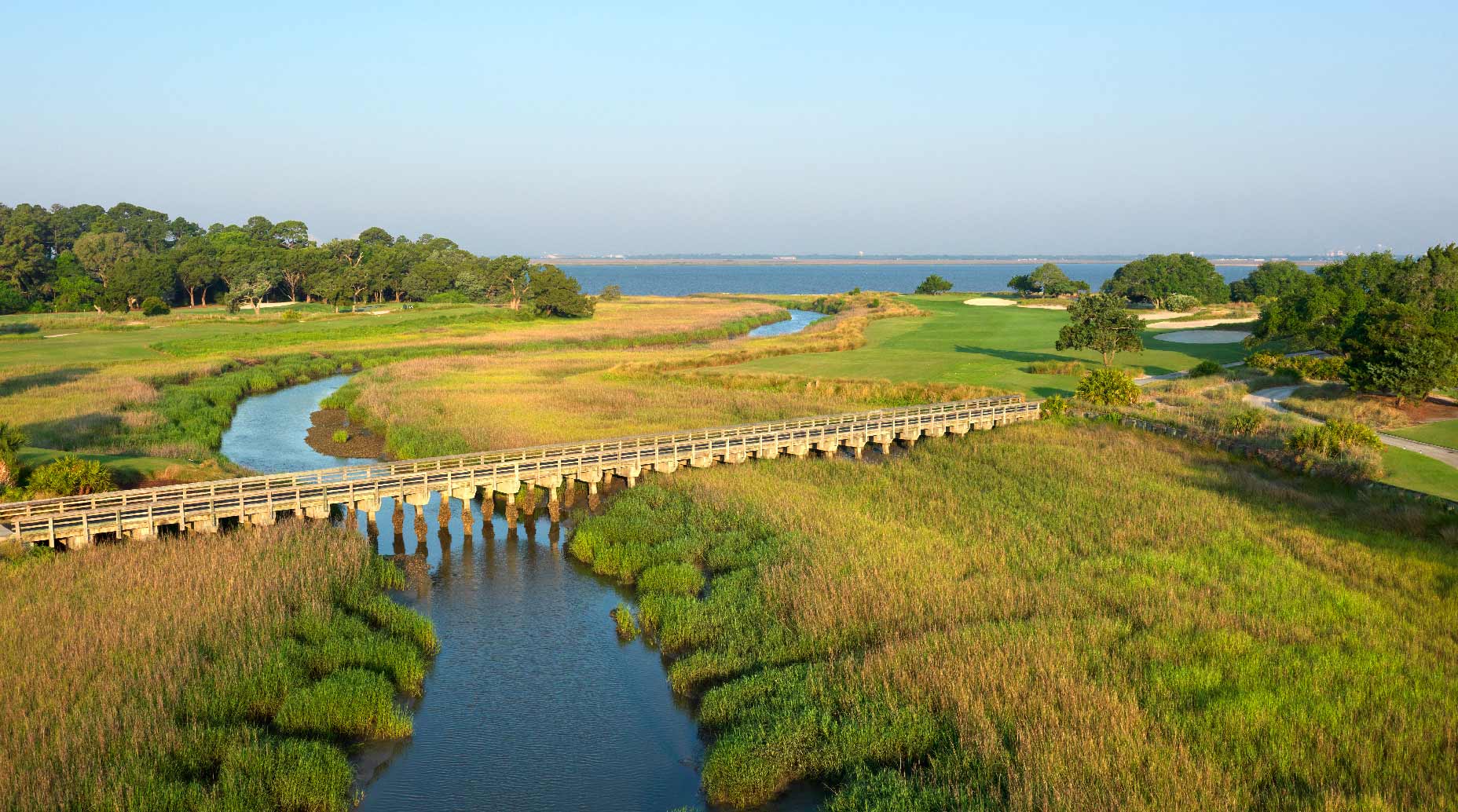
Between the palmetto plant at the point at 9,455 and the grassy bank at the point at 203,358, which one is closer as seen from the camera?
the palmetto plant at the point at 9,455

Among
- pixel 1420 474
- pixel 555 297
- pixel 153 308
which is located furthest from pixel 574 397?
pixel 153 308

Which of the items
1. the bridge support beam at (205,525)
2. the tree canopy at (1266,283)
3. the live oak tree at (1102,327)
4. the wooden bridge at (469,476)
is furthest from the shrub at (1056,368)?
the tree canopy at (1266,283)

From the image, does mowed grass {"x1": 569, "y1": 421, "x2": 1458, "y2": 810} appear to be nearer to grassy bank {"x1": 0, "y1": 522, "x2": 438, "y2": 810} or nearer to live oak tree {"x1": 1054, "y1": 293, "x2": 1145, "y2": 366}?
grassy bank {"x1": 0, "y1": 522, "x2": 438, "y2": 810}

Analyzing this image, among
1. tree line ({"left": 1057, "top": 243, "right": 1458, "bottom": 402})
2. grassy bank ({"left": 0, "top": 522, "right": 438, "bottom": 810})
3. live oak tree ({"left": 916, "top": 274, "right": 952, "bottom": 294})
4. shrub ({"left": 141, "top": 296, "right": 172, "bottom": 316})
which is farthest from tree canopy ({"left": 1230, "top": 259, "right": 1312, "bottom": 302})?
shrub ({"left": 141, "top": 296, "right": 172, "bottom": 316})

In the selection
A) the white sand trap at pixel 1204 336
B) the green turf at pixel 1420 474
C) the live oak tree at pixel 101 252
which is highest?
the live oak tree at pixel 101 252

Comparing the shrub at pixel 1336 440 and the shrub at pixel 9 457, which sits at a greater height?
the shrub at pixel 9 457

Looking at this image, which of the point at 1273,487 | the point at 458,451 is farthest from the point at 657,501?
the point at 1273,487

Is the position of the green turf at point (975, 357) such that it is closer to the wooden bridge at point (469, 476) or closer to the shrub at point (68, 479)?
the wooden bridge at point (469, 476)

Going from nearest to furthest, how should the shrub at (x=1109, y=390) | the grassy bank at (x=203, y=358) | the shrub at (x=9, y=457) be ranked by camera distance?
the shrub at (x=9, y=457)
the grassy bank at (x=203, y=358)
the shrub at (x=1109, y=390)
